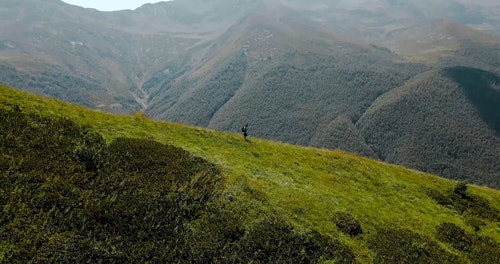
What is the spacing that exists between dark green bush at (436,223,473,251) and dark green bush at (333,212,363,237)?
7.36 meters

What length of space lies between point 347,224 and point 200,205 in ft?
35.5

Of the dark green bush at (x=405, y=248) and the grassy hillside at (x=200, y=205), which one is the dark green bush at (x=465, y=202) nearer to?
the grassy hillside at (x=200, y=205)

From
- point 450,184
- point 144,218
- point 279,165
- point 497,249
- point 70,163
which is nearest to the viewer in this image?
point 144,218

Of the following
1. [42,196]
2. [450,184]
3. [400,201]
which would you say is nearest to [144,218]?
[42,196]

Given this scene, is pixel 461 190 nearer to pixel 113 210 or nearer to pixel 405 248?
pixel 405 248

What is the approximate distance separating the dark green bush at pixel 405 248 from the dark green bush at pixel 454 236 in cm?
191

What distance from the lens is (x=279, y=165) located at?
35.0m

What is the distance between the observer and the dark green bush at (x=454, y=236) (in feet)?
92.9

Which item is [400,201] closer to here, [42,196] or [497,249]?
[497,249]

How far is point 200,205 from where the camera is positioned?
77.1 ft

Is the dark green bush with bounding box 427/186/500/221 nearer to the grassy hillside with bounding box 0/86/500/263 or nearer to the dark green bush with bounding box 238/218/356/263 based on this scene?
the grassy hillside with bounding box 0/86/500/263

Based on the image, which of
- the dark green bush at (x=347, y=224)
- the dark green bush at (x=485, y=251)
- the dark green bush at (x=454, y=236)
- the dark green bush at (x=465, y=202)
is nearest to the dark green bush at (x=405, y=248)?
the dark green bush at (x=347, y=224)

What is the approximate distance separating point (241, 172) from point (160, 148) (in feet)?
22.1

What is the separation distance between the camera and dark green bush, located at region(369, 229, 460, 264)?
24.7 m
